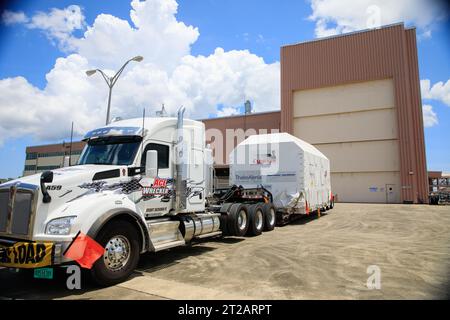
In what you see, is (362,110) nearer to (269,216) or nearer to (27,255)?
(269,216)

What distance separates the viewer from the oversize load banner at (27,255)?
474 cm

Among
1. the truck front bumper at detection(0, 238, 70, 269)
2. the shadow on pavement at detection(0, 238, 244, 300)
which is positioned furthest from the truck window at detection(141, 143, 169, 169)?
the truck front bumper at detection(0, 238, 70, 269)

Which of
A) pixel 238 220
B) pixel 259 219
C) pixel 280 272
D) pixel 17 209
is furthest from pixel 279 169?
pixel 17 209

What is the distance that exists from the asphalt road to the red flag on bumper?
1.78 feet

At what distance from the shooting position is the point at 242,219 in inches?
420

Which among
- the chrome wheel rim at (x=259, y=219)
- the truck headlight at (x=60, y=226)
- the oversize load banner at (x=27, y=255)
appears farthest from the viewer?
the chrome wheel rim at (x=259, y=219)

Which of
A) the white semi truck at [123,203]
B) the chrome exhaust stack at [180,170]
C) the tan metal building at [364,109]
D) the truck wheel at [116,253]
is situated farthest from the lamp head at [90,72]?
the tan metal building at [364,109]

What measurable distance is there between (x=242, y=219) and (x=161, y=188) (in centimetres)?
418

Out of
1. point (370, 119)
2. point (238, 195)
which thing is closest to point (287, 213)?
point (238, 195)

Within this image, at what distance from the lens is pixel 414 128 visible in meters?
Answer: 31.2

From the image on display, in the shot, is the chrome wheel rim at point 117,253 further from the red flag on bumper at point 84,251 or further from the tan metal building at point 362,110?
the tan metal building at point 362,110

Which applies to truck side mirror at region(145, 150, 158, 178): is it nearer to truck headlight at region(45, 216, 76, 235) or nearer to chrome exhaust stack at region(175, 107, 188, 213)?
chrome exhaust stack at region(175, 107, 188, 213)

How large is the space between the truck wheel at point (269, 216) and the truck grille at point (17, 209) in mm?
8435
